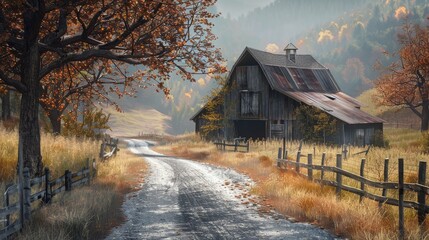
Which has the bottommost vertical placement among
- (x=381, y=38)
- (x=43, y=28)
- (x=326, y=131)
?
(x=326, y=131)

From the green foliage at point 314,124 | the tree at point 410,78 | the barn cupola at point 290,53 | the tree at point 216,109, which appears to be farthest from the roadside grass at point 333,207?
the tree at point 410,78

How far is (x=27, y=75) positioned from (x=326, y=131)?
26388 mm

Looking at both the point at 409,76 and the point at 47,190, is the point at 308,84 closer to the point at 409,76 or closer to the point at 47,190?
the point at 409,76

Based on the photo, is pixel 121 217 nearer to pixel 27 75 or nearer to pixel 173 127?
pixel 27 75

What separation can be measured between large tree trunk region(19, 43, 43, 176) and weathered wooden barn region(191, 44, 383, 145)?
25.9 m

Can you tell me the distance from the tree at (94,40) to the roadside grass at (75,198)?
5.99ft

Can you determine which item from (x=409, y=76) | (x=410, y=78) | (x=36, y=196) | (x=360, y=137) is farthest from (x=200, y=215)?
(x=409, y=76)

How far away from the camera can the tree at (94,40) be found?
12.0 m

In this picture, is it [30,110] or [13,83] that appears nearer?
[13,83]

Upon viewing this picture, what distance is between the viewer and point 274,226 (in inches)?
418

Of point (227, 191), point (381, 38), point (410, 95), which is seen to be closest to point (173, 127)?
point (381, 38)

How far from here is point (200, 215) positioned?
1181cm

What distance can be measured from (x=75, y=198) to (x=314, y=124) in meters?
26.5

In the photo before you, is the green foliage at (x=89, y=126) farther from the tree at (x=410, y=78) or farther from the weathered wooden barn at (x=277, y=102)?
the tree at (x=410, y=78)
